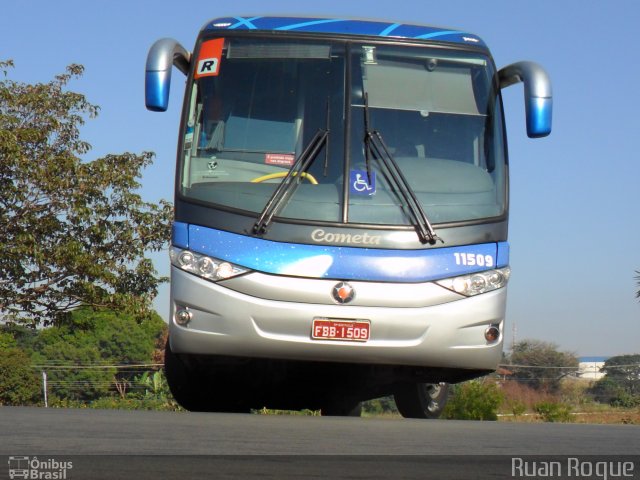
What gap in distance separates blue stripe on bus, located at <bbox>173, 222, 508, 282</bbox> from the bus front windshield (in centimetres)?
25

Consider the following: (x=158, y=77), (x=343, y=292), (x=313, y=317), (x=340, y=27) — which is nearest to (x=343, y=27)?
(x=340, y=27)

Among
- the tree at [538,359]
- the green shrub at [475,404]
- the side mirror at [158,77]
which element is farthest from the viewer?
the tree at [538,359]

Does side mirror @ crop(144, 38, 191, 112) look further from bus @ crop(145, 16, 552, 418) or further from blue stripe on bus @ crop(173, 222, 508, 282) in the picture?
blue stripe on bus @ crop(173, 222, 508, 282)

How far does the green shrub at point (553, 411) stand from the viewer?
36500 mm

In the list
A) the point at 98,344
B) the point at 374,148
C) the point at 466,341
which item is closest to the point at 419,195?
the point at 374,148

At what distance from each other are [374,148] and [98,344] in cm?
6372

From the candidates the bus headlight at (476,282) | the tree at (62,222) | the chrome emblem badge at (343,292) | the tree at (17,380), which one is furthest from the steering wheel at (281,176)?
the tree at (17,380)

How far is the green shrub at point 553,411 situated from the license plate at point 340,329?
29.1 metres

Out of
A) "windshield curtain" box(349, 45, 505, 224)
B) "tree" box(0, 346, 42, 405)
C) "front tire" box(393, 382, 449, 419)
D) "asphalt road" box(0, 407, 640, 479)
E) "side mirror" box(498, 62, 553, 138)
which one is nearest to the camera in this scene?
"asphalt road" box(0, 407, 640, 479)

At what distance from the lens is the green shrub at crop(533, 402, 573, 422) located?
36.5 m

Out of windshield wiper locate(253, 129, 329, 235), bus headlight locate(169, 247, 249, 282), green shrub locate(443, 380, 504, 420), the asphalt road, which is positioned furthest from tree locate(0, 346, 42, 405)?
the asphalt road

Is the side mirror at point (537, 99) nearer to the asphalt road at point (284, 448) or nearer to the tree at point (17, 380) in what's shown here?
the asphalt road at point (284, 448)

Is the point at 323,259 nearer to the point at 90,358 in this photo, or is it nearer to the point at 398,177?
the point at 398,177

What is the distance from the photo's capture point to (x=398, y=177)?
331 inches
